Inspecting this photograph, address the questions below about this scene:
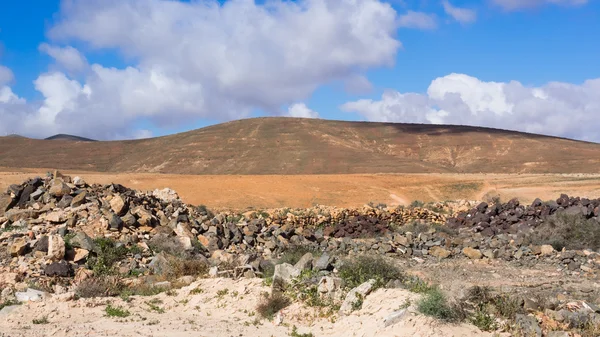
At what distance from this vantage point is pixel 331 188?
34625mm

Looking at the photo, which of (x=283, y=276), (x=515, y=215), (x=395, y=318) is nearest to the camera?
(x=395, y=318)

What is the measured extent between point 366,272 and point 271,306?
1978 mm

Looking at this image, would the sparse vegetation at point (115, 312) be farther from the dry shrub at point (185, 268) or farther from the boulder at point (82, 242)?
the boulder at point (82, 242)

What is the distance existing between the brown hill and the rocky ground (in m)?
45.7

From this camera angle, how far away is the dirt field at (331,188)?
30641 mm

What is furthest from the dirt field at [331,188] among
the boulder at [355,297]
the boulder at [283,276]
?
the boulder at [355,297]

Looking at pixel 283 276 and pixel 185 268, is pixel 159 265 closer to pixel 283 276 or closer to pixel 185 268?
pixel 185 268

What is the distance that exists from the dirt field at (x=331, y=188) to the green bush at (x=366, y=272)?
18.7 metres

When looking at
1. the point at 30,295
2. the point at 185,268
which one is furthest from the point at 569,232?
the point at 30,295

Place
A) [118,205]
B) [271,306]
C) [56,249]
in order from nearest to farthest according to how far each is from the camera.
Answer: [271,306] → [56,249] → [118,205]

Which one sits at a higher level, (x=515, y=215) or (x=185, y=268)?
(x=515, y=215)

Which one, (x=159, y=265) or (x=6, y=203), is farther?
(x=6, y=203)

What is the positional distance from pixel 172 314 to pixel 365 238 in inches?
434

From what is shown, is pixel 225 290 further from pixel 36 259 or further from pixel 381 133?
pixel 381 133
